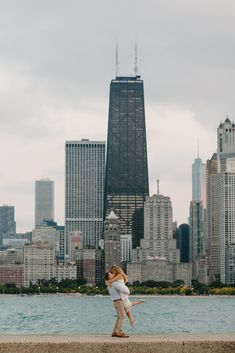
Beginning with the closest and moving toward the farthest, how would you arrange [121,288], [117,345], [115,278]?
[117,345], [121,288], [115,278]

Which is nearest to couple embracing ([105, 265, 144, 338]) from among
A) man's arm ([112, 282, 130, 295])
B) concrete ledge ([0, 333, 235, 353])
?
man's arm ([112, 282, 130, 295])

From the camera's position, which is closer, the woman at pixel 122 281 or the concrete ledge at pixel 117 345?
the concrete ledge at pixel 117 345

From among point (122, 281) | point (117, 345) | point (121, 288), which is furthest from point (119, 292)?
point (117, 345)

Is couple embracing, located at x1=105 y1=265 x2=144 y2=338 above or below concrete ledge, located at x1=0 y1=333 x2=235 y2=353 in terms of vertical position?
above

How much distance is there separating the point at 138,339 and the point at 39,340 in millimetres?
1445

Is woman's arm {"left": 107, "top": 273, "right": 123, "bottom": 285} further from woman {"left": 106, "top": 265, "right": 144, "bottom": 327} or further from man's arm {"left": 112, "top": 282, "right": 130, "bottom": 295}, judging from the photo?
man's arm {"left": 112, "top": 282, "right": 130, "bottom": 295}

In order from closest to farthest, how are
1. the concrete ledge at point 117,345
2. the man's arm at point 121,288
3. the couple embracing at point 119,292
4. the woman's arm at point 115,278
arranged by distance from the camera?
1. the concrete ledge at point 117,345
2. the couple embracing at point 119,292
3. the man's arm at point 121,288
4. the woman's arm at point 115,278

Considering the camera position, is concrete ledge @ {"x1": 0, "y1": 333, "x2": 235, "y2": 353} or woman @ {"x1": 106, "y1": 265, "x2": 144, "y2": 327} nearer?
concrete ledge @ {"x1": 0, "y1": 333, "x2": 235, "y2": 353}

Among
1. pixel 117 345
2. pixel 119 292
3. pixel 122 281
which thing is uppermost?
pixel 122 281

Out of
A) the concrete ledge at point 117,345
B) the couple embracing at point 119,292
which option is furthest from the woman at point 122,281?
the concrete ledge at point 117,345

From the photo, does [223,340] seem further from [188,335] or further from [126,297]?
[126,297]

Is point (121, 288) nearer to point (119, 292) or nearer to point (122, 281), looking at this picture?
point (119, 292)

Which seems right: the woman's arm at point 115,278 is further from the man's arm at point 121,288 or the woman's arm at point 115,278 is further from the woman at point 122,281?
the man's arm at point 121,288

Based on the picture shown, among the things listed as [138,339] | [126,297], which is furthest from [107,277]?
[138,339]
